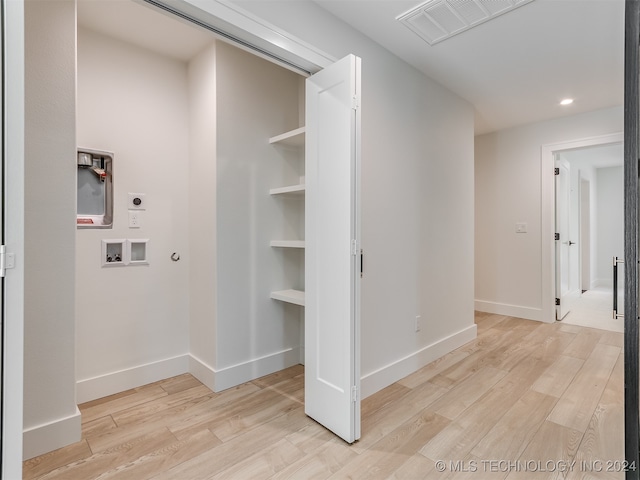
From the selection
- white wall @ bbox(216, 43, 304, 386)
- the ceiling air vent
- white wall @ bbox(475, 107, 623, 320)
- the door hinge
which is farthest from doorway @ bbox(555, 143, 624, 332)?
the door hinge

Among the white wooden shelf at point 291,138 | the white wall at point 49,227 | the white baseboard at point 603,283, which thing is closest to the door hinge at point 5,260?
the white wall at point 49,227

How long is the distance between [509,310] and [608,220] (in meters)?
4.64

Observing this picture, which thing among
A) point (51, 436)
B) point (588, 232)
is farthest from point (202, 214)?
point (588, 232)

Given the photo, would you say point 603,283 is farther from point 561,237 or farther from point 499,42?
point 499,42

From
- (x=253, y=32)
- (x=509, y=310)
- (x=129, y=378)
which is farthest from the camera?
(x=509, y=310)

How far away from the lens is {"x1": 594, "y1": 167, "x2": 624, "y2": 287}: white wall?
699 centimetres

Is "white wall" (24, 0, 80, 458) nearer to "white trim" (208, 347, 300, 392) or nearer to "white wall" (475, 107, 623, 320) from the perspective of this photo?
"white trim" (208, 347, 300, 392)

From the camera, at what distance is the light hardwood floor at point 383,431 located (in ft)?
5.28

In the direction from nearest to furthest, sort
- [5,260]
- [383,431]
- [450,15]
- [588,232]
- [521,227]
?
[5,260] < [383,431] < [450,15] < [521,227] < [588,232]

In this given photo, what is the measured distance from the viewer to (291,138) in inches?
104

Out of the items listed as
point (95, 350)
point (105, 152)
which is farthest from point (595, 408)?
point (105, 152)

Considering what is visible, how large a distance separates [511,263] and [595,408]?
8.53ft

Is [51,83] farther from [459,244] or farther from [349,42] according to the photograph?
[459,244]

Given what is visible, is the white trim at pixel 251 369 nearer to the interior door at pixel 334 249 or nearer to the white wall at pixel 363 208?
the white wall at pixel 363 208
